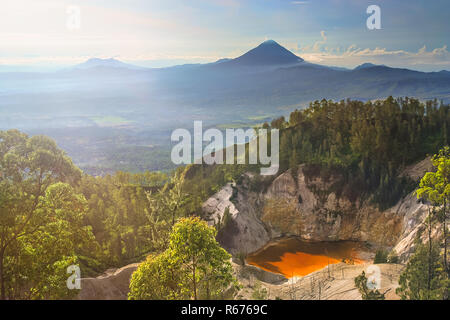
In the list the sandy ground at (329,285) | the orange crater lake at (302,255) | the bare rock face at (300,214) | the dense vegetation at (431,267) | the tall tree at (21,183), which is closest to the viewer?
the tall tree at (21,183)

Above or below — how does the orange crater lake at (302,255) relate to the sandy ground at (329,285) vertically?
below

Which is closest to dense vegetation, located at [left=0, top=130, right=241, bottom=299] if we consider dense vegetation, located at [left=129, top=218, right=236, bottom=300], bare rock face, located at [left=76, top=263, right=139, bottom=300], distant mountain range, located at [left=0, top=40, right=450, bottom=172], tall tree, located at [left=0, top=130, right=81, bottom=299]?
tall tree, located at [left=0, top=130, right=81, bottom=299]

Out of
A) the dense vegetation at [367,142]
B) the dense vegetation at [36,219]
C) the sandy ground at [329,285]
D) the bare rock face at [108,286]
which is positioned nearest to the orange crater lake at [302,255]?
the sandy ground at [329,285]

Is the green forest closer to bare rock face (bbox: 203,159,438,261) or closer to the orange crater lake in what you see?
bare rock face (bbox: 203,159,438,261)

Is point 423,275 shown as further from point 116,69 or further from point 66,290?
point 116,69

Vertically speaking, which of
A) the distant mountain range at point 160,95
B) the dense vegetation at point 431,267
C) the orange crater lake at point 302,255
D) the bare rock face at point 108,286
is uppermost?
the distant mountain range at point 160,95

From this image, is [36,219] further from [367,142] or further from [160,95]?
[160,95]

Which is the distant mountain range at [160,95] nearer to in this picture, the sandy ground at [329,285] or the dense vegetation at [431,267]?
the sandy ground at [329,285]
